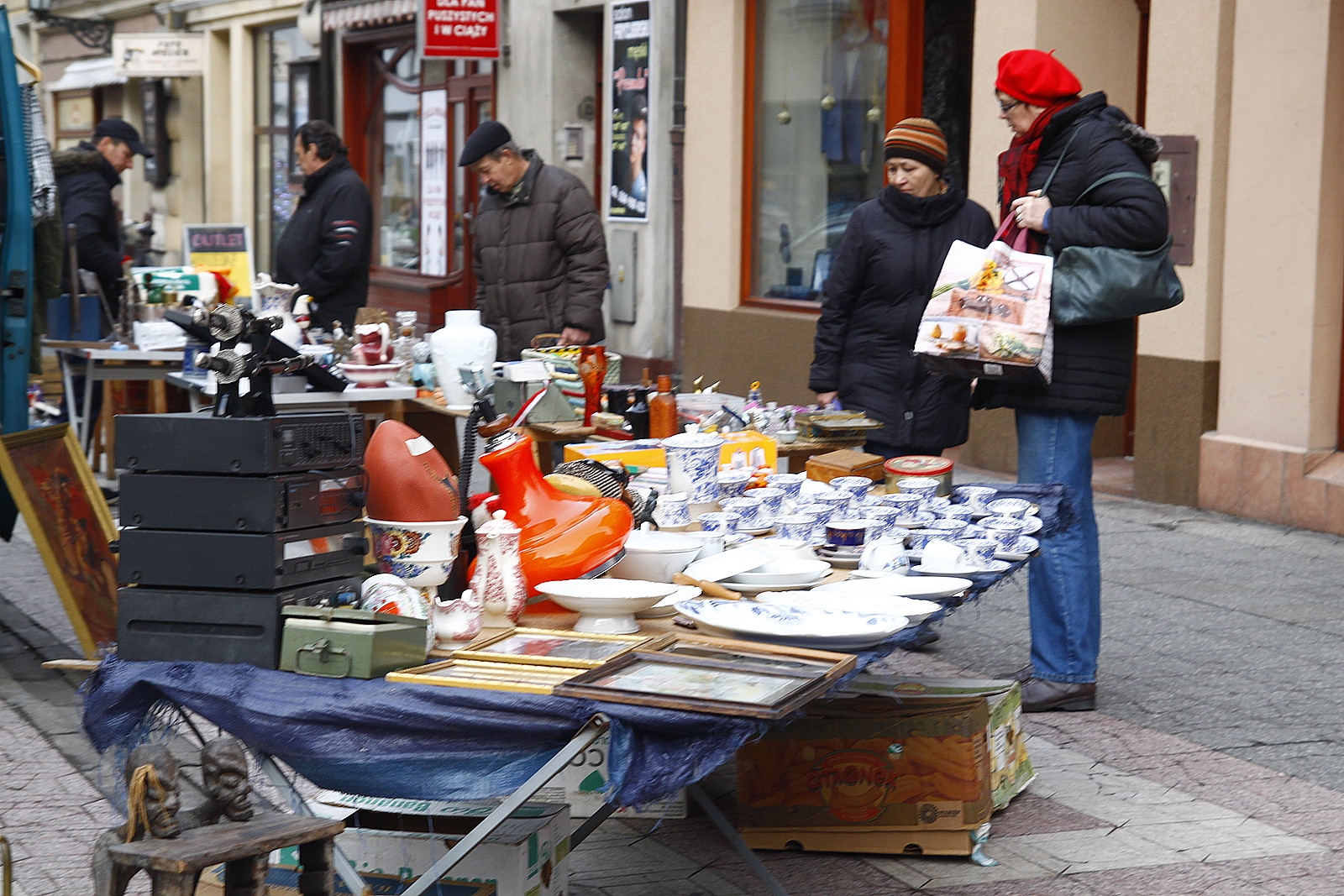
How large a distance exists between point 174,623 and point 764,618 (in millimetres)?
1076

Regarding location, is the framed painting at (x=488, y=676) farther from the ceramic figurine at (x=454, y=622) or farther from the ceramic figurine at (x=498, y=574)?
the ceramic figurine at (x=498, y=574)

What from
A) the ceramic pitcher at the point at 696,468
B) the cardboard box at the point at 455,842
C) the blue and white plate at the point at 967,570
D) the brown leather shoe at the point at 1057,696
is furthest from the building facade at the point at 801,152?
the cardboard box at the point at 455,842

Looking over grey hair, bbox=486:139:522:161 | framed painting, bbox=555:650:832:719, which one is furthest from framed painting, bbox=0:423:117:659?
framed painting, bbox=555:650:832:719

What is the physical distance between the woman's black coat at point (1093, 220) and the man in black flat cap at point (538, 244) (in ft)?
9.47

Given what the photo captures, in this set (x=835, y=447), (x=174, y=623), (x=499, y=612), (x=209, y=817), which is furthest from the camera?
(x=835, y=447)

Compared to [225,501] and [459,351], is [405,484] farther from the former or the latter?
[459,351]

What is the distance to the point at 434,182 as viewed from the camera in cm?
1575

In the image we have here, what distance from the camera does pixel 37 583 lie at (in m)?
7.04

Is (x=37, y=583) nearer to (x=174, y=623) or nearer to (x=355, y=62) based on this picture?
(x=174, y=623)

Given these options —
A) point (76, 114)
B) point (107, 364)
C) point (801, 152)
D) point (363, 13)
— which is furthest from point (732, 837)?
point (76, 114)

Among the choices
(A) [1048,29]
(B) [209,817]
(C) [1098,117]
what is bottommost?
(B) [209,817]

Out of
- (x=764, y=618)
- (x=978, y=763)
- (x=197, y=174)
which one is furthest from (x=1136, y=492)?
(x=197, y=174)

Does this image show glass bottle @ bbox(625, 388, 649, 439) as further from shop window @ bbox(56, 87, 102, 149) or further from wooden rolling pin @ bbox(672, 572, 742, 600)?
shop window @ bbox(56, 87, 102, 149)

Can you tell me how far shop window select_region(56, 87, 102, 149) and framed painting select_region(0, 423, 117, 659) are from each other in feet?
68.6
